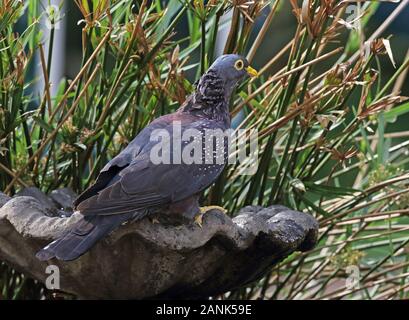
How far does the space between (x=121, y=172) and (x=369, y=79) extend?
2.20 ft

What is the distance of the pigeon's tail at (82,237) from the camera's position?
155 centimetres

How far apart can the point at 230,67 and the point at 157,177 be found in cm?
33

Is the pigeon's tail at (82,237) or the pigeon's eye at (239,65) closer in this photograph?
the pigeon's tail at (82,237)

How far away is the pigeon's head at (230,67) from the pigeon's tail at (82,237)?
0.41 meters

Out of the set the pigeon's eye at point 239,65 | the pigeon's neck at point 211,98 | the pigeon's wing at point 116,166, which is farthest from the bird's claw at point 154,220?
the pigeon's eye at point 239,65

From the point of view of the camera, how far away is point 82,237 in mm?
1578

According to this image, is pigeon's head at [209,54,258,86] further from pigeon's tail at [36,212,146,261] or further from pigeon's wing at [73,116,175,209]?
pigeon's tail at [36,212,146,261]

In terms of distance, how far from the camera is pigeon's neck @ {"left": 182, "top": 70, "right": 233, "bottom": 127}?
6.16ft

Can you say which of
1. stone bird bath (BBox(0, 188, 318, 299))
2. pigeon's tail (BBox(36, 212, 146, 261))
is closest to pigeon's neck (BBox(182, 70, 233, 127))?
stone bird bath (BBox(0, 188, 318, 299))

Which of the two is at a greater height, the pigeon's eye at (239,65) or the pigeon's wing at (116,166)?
the pigeon's eye at (239,65)

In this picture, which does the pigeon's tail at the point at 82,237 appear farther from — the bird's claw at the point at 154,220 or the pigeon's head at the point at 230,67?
the pigeon's head at the point at 230,67

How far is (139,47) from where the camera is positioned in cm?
201

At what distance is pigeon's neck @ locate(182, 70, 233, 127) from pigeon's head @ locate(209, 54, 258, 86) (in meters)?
0.01

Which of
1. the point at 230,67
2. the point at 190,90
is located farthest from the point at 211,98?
the point at 190,90
